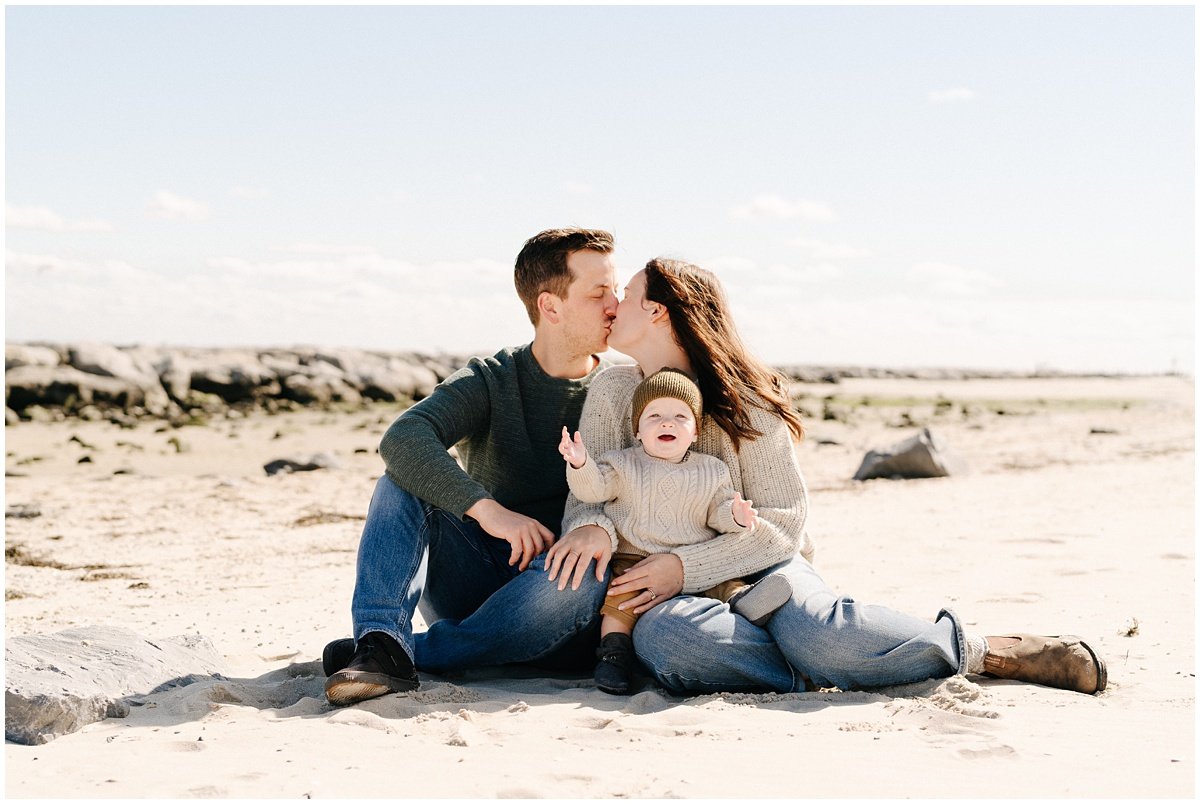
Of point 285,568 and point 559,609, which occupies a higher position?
point 559,609

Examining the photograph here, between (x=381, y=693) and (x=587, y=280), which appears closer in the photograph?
(x=381, y=693)

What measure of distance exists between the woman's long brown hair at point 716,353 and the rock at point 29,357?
17904mm

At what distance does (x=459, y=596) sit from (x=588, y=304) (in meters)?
1.24

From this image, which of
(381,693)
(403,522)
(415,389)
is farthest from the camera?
(415,389)

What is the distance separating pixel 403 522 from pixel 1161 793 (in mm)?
2505

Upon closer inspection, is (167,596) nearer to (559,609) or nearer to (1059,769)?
(559,609)

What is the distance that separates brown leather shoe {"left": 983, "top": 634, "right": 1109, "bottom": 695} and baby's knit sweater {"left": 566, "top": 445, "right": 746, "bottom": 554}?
3.31 ft

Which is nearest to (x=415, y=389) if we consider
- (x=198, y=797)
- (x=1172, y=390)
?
(x=198, y=797)

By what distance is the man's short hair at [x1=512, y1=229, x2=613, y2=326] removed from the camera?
471 cm

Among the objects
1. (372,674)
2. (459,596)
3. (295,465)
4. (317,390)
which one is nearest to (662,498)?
(459,596)

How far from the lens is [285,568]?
698 centimetres

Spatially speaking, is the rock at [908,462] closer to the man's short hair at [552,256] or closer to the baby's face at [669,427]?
the man's short hair at [552,256]

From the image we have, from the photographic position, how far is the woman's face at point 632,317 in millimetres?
4410

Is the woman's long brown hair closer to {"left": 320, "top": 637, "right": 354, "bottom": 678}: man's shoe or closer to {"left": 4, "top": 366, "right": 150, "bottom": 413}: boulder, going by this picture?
{"left": 320, "top": 637, "right": 354, "bottom": 678}: man's shoe
